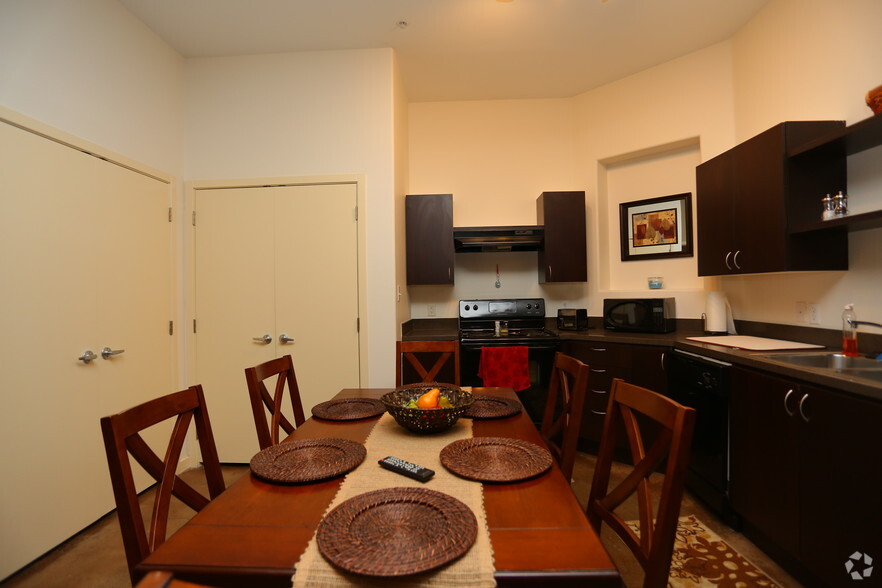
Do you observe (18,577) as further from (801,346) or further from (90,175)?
(801,346)

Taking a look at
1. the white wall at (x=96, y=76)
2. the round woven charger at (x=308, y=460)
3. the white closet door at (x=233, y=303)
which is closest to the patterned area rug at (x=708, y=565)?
the round woven charger at (x=308, y=460)

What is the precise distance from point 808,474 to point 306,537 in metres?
1.87

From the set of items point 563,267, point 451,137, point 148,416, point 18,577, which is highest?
point 451,137

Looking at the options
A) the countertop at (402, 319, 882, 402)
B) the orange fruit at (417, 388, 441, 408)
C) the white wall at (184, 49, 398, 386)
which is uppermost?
the white wall at (184, 49, 398, 386)

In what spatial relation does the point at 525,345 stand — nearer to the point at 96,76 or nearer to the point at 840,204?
the point at 840,204

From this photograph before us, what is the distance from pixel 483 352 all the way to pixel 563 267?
39.9 inches

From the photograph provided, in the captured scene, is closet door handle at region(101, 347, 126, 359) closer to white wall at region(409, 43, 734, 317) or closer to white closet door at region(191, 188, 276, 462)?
white closet door at region(191, 188, 276, 462)

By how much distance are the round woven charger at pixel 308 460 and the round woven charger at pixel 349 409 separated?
0.25 meters

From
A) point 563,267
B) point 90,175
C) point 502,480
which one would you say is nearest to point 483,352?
point 563,267

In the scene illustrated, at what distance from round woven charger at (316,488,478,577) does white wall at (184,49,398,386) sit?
1919 mm

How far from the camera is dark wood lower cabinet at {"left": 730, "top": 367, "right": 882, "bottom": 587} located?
1.33 m

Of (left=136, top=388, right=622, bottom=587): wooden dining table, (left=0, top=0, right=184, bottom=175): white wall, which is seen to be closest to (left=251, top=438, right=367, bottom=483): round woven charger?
(left=136, top=388, right=622, bottom=587): wooden dining table

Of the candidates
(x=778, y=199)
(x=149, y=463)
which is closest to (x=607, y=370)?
(x=778, y=199)

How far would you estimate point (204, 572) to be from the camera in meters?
0.68
